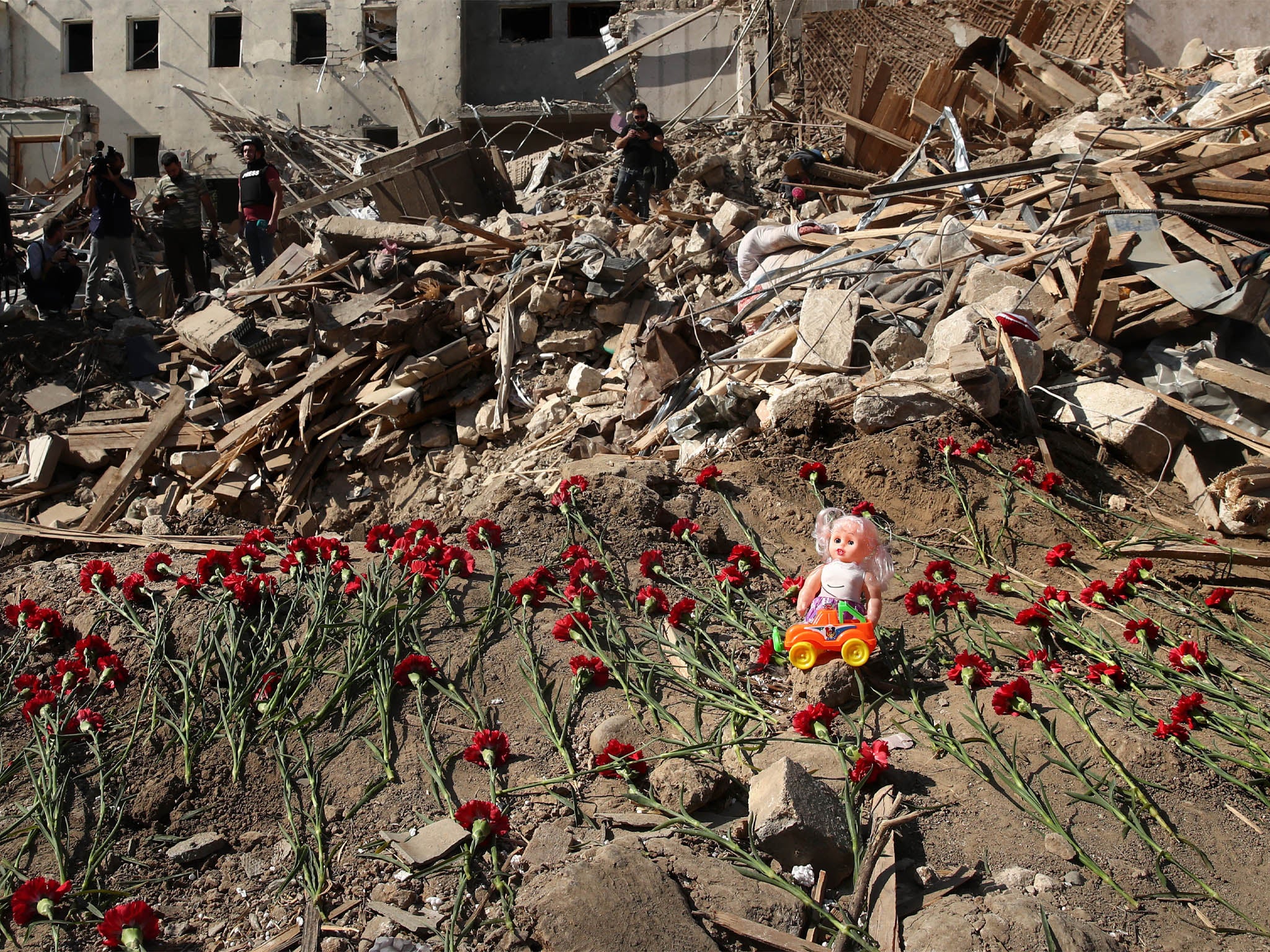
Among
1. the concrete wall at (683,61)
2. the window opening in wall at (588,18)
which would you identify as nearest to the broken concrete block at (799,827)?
the concrete wall at (683,61)

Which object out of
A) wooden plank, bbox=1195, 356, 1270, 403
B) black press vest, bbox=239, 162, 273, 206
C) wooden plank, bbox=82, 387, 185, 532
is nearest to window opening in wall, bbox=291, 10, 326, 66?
black press vest, bbox=239, 162, 273, 206

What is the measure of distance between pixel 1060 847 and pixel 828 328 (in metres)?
3.97

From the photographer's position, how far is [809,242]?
7.90 m

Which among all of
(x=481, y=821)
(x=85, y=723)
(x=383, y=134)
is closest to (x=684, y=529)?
(x=481, y=821)

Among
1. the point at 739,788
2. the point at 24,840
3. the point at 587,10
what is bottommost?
the point at 24,840

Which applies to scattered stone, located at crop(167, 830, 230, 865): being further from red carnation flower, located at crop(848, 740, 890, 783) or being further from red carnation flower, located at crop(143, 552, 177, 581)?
red carnation flower, located at crop(848, 740, 890, 783)

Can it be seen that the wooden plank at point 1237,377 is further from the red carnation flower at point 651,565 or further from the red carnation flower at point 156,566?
the red carnation flower at point 156,566

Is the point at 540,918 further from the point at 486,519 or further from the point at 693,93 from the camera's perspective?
the point at 693,93

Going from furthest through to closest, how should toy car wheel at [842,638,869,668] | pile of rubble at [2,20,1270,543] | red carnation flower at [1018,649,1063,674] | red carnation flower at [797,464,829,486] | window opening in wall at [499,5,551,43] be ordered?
window opening in wall at [499,5,551,43] → pile of rubble at [2,20,1270,543] → red carnation flower at [797,464,829,486] → red carnation flower at [1018,649,1063,674] → toy car wheel at [842,638,869,668]

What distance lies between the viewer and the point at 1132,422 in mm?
5551

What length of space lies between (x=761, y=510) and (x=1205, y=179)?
4698 millimetres

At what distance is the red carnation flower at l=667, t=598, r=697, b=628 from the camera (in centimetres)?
386

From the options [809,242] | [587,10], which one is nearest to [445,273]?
[809,242]

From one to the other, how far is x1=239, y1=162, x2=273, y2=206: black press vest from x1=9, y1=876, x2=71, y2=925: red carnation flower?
8.69 metres
